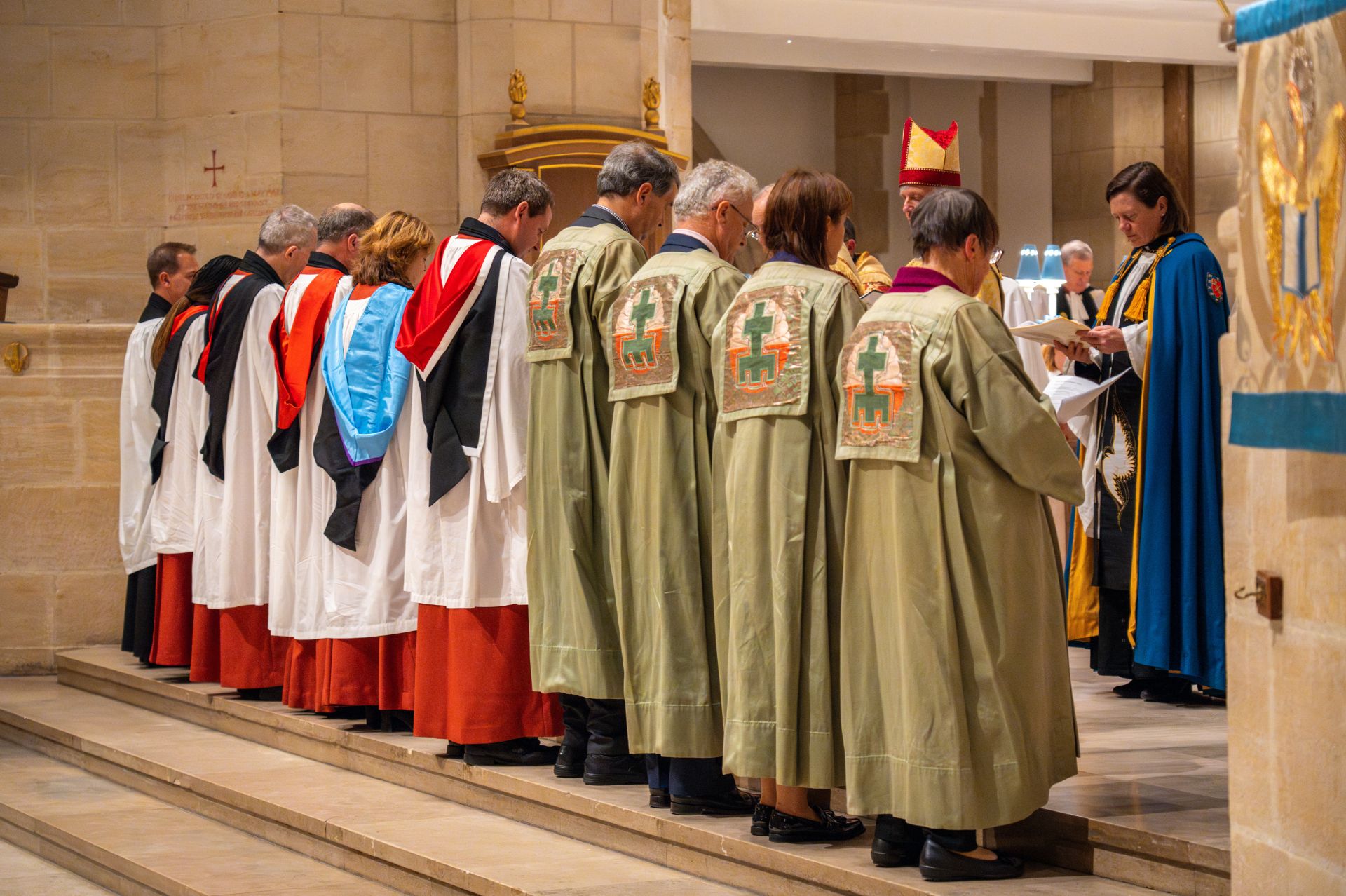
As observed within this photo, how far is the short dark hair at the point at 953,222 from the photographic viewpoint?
3.94 meters

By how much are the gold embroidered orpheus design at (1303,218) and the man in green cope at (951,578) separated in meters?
0.93

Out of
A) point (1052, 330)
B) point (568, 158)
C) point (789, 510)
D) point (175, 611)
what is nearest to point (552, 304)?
point (789, 510)

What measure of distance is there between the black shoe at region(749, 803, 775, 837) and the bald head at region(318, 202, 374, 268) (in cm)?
304

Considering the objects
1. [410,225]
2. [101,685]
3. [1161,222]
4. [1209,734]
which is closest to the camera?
[1209,734]

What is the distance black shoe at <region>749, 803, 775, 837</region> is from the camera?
14.1 ft

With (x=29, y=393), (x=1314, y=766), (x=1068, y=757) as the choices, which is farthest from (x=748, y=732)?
(x=29, y=393)

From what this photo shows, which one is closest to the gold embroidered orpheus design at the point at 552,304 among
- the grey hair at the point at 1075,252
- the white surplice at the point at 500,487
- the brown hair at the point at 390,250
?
the white surplice at the point at 500,487

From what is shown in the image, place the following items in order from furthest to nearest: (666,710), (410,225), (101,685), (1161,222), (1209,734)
Result: 1. (101,685)
2. (410,225)
3. (1161,222)
4. (1209,734)
5. (666,710)

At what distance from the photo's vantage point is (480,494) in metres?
5.30

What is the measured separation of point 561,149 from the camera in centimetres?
838

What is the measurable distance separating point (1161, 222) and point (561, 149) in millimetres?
3764

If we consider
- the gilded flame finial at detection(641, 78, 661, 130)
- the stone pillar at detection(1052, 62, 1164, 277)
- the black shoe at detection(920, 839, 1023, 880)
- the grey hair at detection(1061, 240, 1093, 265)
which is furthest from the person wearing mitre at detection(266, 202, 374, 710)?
the stone pillar at detection(1052, 62, 1164, 277)

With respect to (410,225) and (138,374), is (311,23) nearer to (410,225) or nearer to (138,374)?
(138,374)

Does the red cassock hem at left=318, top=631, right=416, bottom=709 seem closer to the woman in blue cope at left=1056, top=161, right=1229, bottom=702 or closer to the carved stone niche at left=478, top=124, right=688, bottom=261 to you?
the woman in blue cope at left=1056, top=161, right=1229, bottom=702
